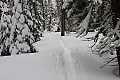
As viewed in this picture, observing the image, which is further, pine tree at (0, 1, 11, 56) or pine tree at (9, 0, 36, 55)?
pine tree at (0, 1, 11, 56)

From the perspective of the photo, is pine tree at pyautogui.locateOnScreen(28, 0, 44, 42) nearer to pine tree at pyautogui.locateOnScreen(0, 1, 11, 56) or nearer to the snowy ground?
pine tree at pyautogui.locateOnScreen(0, 1, 11, 56)

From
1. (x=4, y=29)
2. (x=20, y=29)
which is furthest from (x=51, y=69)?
(x=4, y=29)

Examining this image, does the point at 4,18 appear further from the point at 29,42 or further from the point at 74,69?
the point at 74,69

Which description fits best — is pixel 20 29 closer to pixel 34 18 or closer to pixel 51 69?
pixel 51 69

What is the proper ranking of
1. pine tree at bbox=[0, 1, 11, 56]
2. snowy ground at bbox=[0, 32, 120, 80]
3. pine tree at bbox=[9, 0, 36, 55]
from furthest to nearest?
pine tree at bbox=[0, 1, 11, 56] → pine tree at bbox=[9, 0, 36, 55] → snowy ground at bbox=[0, 32, 120, 80]

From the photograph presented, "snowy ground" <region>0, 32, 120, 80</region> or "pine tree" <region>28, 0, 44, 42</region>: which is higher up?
"pine tree" <region>28, 0, 44, 42</region>

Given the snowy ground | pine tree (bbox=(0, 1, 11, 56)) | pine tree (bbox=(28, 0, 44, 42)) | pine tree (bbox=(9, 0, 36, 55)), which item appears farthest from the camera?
pine tree (bbox=(28, 0, 44, 42))

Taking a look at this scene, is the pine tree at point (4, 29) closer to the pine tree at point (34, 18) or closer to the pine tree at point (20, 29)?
the pine tree at point (20, 29)

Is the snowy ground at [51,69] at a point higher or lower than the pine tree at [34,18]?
lower

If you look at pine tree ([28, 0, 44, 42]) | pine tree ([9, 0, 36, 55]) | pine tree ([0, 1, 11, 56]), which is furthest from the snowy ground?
pine tree ([28, 0, 44, 42])

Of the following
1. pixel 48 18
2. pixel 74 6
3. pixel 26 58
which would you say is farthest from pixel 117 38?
pixel 48 18

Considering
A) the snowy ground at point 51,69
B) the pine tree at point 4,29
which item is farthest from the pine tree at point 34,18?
the snowy ground at point 51,69

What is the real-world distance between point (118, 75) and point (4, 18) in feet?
40.2

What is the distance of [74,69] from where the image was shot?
8523 mm
